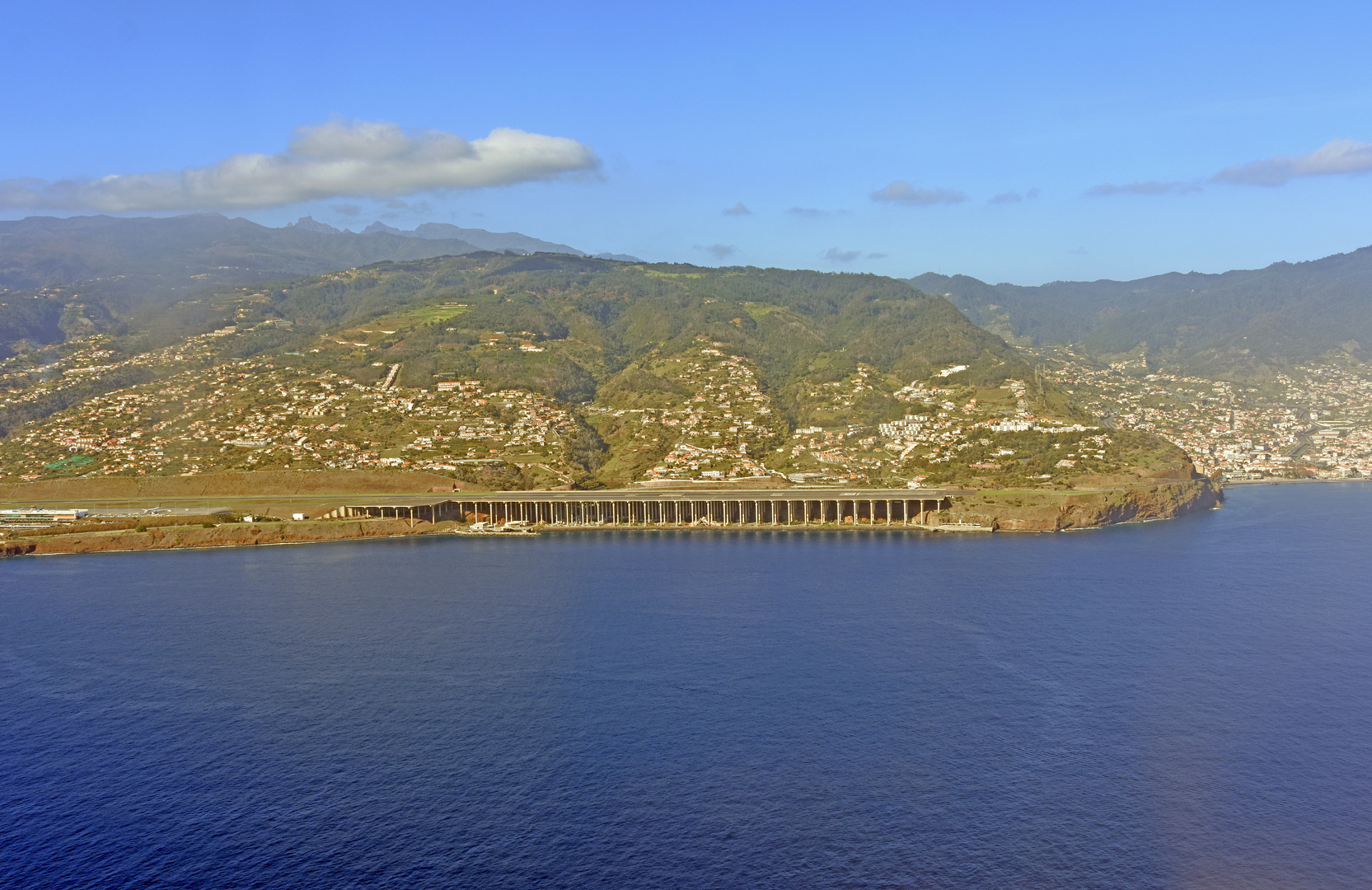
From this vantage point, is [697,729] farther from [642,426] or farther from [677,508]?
A: [642,426]

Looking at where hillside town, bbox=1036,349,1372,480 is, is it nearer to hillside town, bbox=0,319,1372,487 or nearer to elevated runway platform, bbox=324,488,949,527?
hillside town, bbox=0,319,1372,487

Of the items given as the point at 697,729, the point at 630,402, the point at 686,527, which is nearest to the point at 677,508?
the point at 686,527

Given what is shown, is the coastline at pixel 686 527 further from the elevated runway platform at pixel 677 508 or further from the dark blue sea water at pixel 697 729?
the dark blue sea water at pixel 697 729

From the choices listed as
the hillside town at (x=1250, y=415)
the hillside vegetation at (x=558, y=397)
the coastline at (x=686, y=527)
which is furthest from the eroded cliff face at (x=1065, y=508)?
the hillside town at (x=1250, y=415)

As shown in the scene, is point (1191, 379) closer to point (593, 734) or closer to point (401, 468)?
point (401, 468)

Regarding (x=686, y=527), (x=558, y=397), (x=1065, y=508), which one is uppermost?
(x=558, y=397)

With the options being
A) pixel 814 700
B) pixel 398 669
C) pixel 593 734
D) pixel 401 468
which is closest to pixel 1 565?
pixel 401 468
